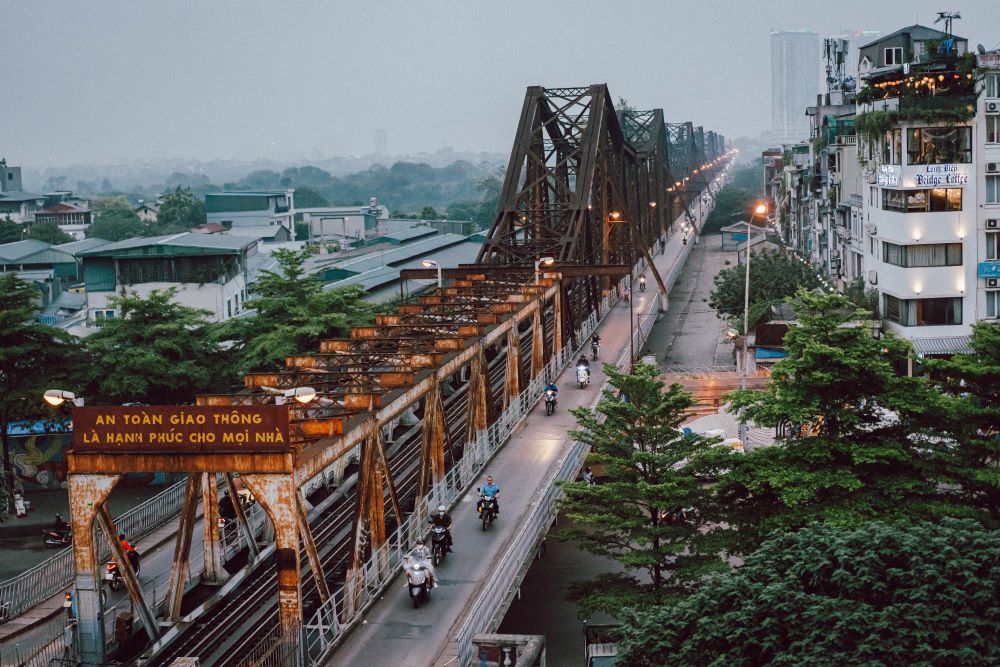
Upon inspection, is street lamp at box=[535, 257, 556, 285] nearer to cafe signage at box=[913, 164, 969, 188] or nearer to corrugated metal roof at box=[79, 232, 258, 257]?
cafe signage at box=[913, 164, 969, 188]

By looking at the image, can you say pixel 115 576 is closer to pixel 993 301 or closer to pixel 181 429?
pixel 181 429

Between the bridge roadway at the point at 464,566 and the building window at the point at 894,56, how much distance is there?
33720 millimetres

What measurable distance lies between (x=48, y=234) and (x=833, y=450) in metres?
122

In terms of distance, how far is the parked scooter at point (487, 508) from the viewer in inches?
1265

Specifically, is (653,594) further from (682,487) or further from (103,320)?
(103,320)

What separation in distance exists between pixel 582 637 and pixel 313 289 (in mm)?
27880

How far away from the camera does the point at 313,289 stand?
56812 millimetres

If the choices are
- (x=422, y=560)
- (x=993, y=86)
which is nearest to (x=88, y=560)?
(x=422, y=560)

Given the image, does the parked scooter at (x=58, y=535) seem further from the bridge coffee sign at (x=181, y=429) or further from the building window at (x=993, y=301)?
the building window at (x=993, y=301)

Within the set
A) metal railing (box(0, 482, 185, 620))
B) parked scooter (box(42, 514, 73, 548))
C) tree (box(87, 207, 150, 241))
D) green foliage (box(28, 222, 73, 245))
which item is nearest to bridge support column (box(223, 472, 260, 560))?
metal railing (box(0, 482, 185, 620))

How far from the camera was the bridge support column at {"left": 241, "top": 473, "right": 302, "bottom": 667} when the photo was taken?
23094 millimetres

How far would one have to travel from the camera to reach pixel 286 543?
76.6 ft

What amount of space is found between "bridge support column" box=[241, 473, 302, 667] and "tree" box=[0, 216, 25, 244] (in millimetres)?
120359

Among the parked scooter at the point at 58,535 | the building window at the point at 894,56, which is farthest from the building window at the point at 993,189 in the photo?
the parked scooter at the point at 58,535
